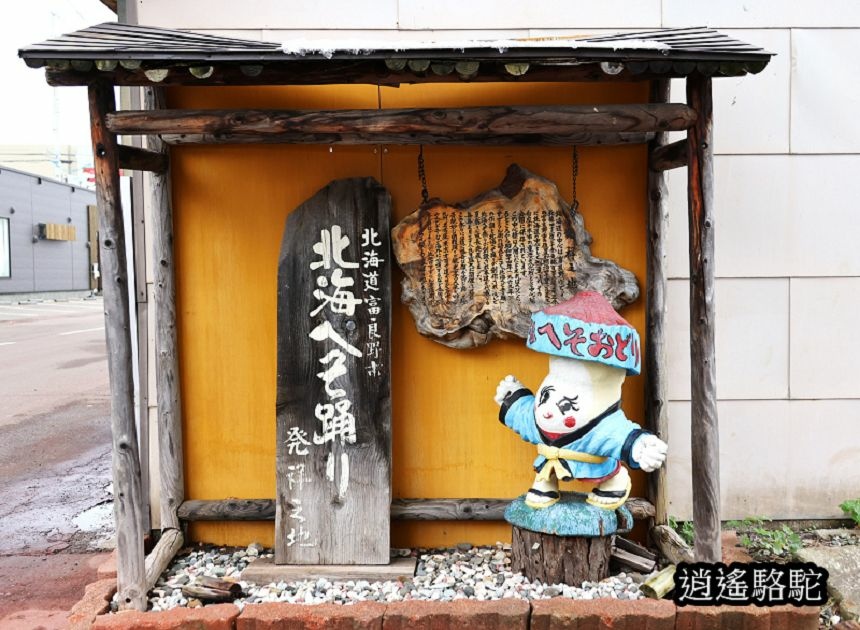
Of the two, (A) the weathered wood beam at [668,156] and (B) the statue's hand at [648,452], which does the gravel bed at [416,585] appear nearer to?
(B) the statue's hand at [648,452]

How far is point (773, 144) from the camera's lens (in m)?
4.55

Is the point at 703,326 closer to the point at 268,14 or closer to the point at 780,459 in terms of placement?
the point at 780,459

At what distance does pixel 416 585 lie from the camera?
151 inches

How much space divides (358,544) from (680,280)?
8.59 feet

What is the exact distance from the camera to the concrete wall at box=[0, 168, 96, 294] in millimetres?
27245

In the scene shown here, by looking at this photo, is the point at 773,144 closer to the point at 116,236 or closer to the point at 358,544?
the point at 358,544

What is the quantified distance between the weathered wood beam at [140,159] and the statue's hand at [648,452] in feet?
10.3

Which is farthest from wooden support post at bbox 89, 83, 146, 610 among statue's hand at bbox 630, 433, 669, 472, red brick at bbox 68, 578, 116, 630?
statue's hand at bbox 630, 433, 669, 472

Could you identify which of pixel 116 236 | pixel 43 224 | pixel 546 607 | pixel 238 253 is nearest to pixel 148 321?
pixel 238 253

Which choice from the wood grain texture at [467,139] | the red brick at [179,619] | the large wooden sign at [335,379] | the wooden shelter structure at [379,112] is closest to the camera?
the wooden shelter structure at [379,112]

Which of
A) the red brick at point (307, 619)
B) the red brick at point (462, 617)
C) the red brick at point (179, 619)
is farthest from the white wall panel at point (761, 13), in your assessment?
the red brick at point (179, 619)

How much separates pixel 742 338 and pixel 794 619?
1.82 m

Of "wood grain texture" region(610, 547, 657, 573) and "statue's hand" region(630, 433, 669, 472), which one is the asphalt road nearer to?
"wood grain texture" region(610, 547, 657, 573)

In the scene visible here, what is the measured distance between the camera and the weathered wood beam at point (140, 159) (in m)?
3.86
